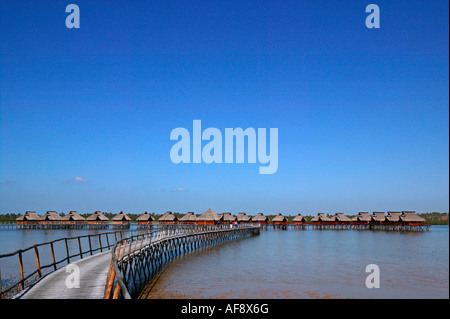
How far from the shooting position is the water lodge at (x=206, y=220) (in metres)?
76.6

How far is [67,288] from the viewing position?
1039cm

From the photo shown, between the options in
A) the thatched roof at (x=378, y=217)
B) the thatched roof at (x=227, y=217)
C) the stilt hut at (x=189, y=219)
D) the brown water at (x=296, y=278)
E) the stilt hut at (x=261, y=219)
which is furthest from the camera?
the stilt hut at (x=261, y=219)

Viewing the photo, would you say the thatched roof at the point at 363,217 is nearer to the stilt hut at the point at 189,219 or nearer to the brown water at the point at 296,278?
the stilt hut at the point at 189,219

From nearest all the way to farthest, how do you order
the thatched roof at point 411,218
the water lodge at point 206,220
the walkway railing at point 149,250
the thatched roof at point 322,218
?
the walkway railing at point 149,250 < the water lodge at point 206,220 < the thatched roof at point 411,218 < the thatched roof at point 322,218

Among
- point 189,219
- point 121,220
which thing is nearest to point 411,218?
point 189,219

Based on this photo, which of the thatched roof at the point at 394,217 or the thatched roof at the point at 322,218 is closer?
the thatched roof at the point at 394,217

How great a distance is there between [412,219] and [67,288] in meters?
83.8

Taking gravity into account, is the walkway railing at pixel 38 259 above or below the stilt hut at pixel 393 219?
above

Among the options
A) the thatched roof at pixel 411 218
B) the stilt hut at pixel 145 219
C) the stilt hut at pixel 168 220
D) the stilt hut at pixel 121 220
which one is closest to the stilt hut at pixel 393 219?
the thatched roof at pixel 411 218

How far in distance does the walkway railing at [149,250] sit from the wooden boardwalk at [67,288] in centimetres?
47

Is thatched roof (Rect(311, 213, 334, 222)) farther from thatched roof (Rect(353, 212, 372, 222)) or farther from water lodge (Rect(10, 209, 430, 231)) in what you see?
thatched roof (Rect(353, 212, 372, 222))

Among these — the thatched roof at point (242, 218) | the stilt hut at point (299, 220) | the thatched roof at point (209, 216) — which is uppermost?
the thatched roof at point (209, 216)
